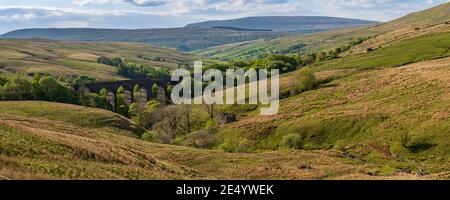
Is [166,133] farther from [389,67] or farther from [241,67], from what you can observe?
[241,67]

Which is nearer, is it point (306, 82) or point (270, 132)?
point (270, 132)

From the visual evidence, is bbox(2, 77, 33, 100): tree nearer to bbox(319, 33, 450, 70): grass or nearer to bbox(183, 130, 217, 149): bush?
bbox(183, 130, 217, 149): bush

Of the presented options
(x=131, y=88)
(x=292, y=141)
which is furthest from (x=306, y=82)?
(x=131, y=88)

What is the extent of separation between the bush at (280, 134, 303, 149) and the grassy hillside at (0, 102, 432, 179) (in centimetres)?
1240

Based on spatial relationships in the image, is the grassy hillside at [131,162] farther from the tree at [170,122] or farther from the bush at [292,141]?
the tree at [170,122]

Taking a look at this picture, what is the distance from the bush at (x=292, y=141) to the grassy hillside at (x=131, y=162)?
12.4m

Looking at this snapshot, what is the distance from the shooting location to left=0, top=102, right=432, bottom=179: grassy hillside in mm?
26844

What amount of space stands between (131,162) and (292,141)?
141 feet

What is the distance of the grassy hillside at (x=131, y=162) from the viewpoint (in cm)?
2684

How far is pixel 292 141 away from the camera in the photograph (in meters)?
74.1

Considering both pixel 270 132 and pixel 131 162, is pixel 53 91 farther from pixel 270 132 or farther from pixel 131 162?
pixel 131 162

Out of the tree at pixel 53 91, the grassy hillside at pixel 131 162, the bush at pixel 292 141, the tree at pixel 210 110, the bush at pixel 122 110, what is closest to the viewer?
the grassy hillside at pixel 131 162

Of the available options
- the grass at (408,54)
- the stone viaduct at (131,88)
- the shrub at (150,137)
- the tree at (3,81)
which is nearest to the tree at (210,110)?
the shrub at (150,137)

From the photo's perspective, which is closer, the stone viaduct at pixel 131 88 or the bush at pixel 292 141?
the bush at pixel 292 141
